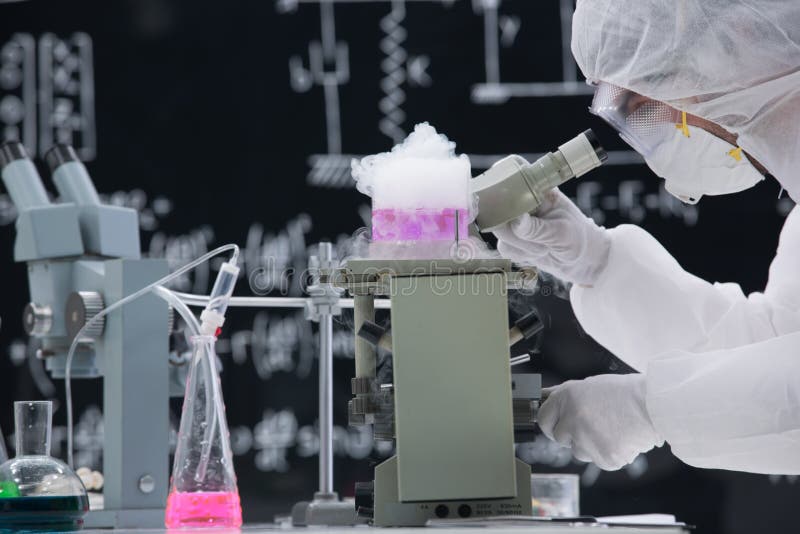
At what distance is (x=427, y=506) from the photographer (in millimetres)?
1047

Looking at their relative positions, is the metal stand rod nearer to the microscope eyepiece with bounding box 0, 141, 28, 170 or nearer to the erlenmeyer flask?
the erlenmeyer flask

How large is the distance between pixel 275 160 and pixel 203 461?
5.53 feet

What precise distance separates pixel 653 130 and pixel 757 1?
222 millimetres

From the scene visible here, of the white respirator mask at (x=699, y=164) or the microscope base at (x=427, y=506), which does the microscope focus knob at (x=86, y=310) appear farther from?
the white respirator mask at (x=699, y=164)

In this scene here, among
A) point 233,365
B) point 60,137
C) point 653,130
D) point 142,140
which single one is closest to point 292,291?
point 233,365

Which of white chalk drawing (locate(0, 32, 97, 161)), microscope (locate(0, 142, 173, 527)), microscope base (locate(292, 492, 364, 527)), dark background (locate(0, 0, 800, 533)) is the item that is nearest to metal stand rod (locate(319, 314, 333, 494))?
microscope base (locate(292, 492, 364, 527))

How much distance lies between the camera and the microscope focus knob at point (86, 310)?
1.44 metres

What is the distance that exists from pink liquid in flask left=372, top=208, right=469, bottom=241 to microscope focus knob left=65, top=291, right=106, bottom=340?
521mm

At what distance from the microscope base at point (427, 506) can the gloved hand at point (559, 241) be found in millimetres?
470

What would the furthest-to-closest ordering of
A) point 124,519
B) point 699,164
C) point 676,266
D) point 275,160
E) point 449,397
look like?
point 275,160 → point 676,266 → point 699,164 → point 124,519 → point 449,397

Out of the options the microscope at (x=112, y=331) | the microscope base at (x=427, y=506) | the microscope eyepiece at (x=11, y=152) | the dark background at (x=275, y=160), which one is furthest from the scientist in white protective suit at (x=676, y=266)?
the dark background at (x=275, y=160)

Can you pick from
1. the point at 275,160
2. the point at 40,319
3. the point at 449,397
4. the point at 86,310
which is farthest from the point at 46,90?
the point at 449,397

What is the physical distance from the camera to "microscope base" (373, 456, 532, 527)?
3.43 feet

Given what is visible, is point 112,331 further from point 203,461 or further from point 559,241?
point 559,241
